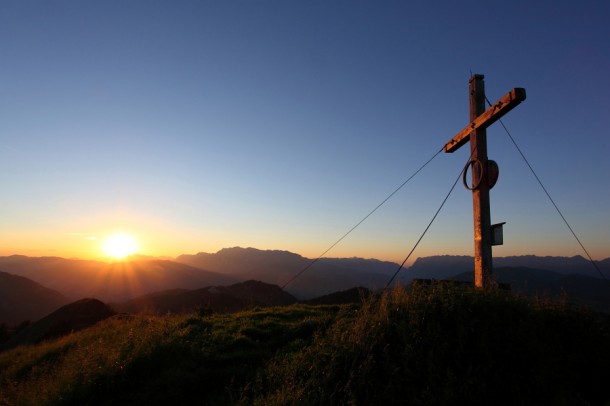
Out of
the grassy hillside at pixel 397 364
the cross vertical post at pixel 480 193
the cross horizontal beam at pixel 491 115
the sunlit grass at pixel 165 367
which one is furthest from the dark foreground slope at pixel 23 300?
the cross vertical post at pixel 480 193

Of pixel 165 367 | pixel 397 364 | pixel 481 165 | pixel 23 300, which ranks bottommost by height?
pixel 23 300

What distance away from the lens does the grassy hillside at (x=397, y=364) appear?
4738 mm

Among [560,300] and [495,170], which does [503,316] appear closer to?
[560,300]

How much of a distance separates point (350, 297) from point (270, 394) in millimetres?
21858

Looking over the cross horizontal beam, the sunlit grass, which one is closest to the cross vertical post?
the cross horizontal beam

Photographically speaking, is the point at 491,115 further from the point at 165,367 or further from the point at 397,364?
the point at 165,367

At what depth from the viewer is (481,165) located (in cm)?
828

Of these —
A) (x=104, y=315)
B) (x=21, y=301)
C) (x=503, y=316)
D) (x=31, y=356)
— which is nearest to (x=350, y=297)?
(x=104, y=315)

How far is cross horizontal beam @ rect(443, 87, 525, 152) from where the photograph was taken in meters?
7.17

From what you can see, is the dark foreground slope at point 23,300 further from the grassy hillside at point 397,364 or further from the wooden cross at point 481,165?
the wooden cross at point 481,165

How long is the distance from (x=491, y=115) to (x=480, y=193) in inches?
69.1

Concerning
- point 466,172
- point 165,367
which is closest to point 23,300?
point 165,367

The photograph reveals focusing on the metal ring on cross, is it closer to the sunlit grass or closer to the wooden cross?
the wooden cross

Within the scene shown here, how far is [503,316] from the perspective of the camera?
581 cm
